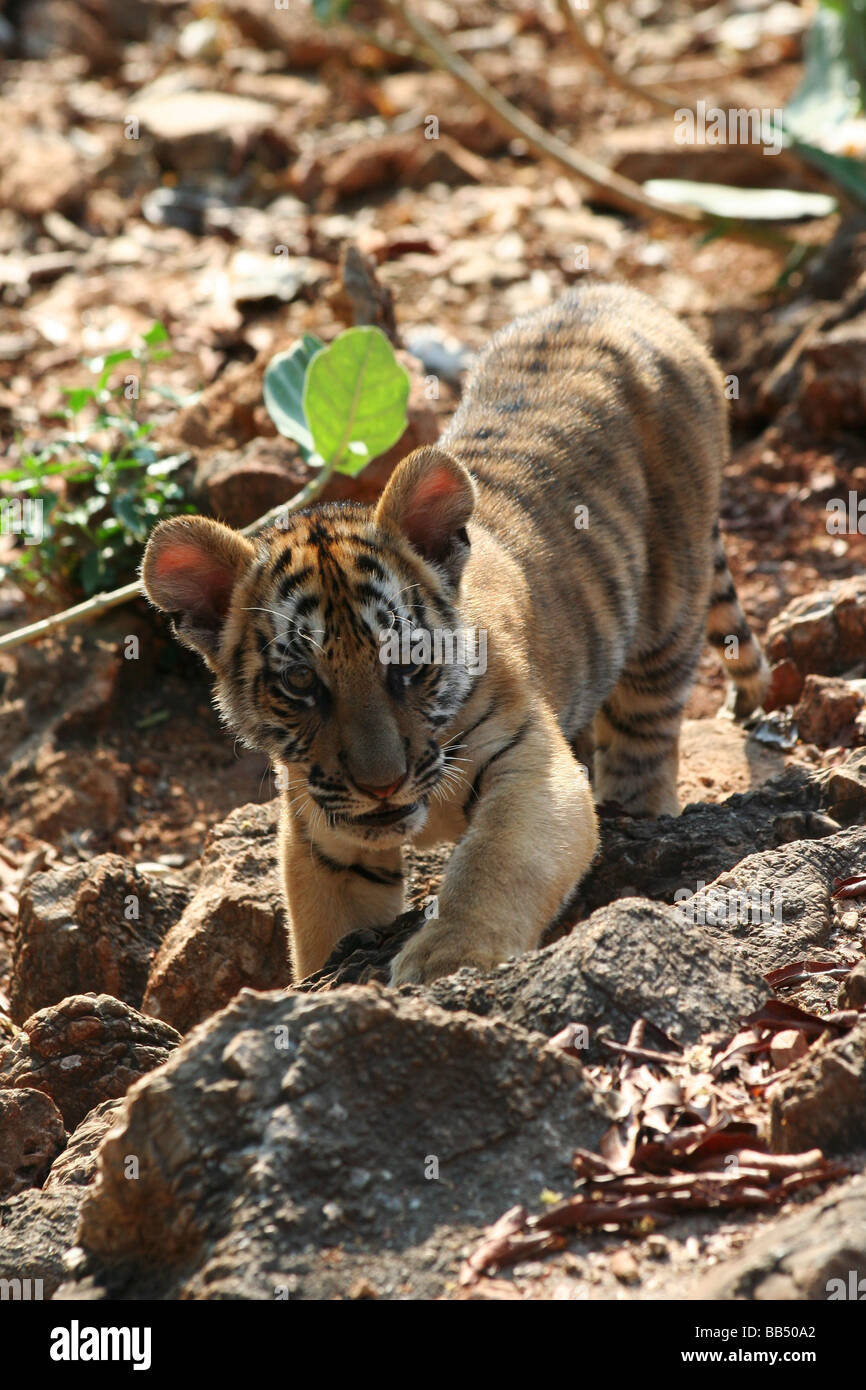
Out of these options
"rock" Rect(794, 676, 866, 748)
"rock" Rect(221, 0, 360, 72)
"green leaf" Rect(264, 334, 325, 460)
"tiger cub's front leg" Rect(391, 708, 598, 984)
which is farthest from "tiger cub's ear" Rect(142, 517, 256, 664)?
"rock" Rect(221, 0, 360, 72)

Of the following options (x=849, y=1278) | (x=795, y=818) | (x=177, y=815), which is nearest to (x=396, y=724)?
(x=795, y=818)

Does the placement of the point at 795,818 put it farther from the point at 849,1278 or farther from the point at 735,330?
the point at 735,330

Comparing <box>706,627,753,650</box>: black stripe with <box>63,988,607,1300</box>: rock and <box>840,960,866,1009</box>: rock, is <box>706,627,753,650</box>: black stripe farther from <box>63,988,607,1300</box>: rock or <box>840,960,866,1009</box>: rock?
<box>63,988,607,1300</box>: rock

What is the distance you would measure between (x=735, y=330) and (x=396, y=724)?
20.5 feet

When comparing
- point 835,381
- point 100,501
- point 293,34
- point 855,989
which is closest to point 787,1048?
point 855,989

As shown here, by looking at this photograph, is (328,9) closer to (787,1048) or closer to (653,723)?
(653,723)

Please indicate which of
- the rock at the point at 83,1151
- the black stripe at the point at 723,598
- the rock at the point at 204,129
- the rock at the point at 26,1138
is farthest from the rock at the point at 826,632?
the rock at the point at 204,129

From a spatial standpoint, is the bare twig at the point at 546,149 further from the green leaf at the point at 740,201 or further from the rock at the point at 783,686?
the rock at the point at 783,686

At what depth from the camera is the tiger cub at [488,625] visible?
3.69 meters

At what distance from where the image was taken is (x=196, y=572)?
4062mm

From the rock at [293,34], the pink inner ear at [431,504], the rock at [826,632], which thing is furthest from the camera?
the rock at [293,34]

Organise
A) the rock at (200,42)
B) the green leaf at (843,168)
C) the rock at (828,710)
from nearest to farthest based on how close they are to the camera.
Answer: the rock at (828,710), the green leaf at (843,168), the rock at (200,42)

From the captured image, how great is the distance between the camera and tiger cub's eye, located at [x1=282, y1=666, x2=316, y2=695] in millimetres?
3762

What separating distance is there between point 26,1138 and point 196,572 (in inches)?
60.6
